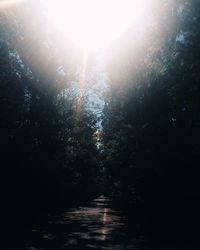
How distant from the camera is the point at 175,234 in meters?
20.8

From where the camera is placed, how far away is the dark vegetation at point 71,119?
84.8ft

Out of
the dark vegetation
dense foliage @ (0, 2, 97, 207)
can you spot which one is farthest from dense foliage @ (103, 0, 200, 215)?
dense foliage @ (0, 2, 97, 207)

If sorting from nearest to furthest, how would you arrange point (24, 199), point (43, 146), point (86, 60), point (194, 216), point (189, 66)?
1. point (189, 66)
2. point (194, 216)
3. point (24, 199)
4. point (43, 146)
5. point (86, 60)

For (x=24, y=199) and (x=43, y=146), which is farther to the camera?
(x=43, y=146)

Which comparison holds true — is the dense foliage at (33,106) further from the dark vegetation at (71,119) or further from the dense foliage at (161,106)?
the dense foliage at (161,106)

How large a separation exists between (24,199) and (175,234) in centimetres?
1181

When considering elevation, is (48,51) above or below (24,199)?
above

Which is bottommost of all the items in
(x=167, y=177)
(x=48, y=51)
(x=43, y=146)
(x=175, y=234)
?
(x=175, y=234)

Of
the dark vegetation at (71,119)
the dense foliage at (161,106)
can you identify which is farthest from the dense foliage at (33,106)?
the dense foliage at (161,106)

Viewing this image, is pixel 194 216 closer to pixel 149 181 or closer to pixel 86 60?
pixel 149 181

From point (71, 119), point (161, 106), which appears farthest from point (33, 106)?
point (161, 106)

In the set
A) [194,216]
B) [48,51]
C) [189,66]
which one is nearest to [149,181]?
[194,216]

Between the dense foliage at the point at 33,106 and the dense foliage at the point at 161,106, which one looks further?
the dense foliage at the point at 33,106

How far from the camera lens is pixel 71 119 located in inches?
1538
